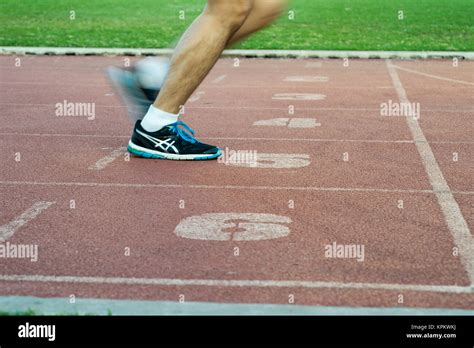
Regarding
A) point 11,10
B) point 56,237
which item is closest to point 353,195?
point 56,237

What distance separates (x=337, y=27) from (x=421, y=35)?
256 cm

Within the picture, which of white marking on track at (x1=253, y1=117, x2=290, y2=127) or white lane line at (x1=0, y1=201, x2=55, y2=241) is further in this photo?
white marking on track at (x1=253, y1=117, x2=290, y2=127)

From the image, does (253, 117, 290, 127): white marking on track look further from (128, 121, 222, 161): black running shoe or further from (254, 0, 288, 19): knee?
(254, 0, 288, 19): knee

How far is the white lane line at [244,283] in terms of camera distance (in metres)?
4.01

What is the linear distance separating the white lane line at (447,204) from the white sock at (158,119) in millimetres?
1728

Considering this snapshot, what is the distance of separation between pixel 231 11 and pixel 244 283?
260 cm

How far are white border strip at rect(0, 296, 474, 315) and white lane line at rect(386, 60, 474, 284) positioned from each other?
60 centimetres

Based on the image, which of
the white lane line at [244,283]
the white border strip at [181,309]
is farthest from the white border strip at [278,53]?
the white border strip at [181,309]

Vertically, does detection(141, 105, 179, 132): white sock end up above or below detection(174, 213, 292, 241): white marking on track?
above

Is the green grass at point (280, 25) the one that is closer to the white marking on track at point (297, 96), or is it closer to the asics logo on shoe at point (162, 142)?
the white marking on track at point (297, 96)

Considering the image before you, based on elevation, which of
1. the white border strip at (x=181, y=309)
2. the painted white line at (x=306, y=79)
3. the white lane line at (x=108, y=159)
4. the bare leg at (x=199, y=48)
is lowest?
the painted white line at (x=306, y=79)

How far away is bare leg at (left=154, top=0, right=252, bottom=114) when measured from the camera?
246 inches

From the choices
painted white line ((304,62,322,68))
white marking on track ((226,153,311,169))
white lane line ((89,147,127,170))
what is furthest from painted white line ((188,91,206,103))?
painted white line ((304,62,322,68))
